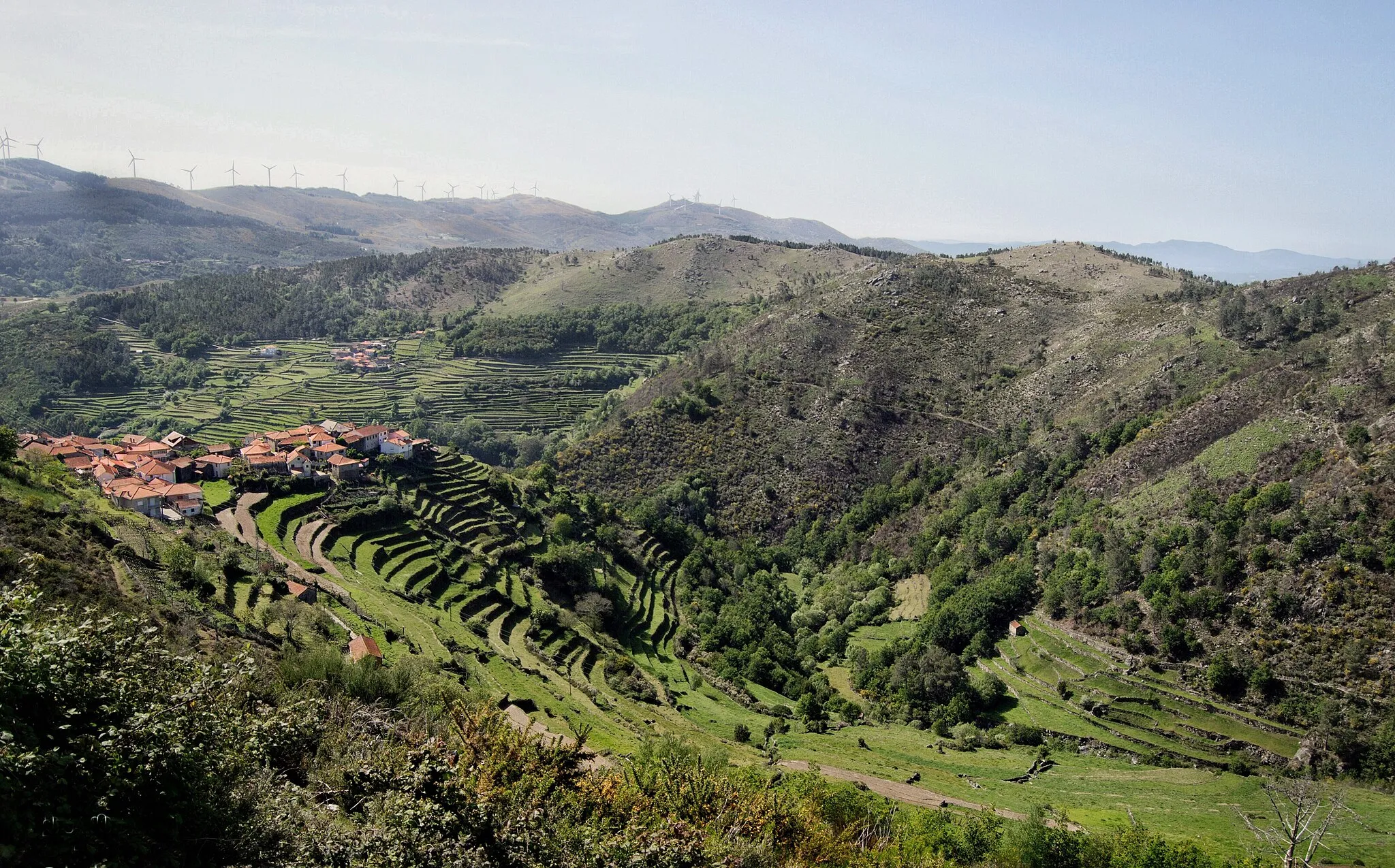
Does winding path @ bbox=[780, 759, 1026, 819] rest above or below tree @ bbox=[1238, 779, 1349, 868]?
below

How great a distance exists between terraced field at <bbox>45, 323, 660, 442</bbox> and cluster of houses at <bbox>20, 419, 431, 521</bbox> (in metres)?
39.1

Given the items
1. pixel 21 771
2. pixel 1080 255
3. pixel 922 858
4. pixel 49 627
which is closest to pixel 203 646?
pixel 49 627

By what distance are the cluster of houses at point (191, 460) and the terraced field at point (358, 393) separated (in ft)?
128

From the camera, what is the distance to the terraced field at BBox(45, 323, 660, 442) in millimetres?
118000

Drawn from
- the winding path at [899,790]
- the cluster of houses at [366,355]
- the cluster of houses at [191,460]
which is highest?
the cluster of houses at [366,355]

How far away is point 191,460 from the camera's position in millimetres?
61000

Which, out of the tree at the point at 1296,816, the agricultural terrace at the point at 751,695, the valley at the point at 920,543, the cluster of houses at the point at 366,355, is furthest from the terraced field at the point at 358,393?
the tree at the point at 1296,816

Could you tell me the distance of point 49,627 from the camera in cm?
1448

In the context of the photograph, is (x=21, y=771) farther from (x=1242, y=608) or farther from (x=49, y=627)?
(x=1242, y=608)

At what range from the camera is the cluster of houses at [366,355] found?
5728 inches

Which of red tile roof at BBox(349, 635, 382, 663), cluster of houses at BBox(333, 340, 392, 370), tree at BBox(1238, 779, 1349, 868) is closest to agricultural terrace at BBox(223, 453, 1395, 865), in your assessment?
tree at BBox(1238, 779, 1349, 868)

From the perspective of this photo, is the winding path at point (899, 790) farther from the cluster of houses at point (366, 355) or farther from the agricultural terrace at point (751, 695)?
the cluster of houses at point (366, 355)

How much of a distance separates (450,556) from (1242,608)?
51781 millimetres

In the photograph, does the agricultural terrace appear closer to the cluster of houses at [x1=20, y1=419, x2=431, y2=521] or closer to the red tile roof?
the red tile roof
